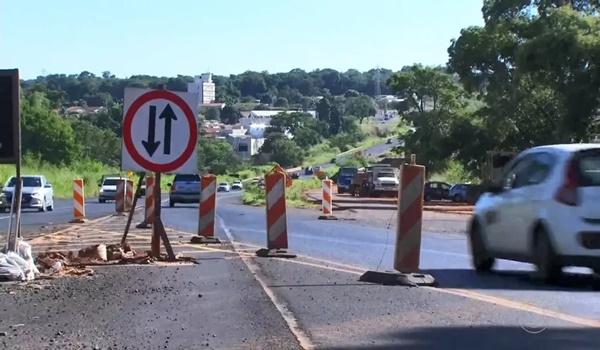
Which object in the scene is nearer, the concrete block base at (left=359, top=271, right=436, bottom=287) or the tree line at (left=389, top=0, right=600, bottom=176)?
the concrete block base at (left=359, top=271, right=436, bottom=287)

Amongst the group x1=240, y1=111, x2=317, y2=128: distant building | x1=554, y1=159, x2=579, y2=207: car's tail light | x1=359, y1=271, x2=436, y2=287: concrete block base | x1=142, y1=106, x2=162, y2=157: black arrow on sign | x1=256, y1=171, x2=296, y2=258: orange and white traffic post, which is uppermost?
x1=240, y1=111, x2=317, y2=128: distant building

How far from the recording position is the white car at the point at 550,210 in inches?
462

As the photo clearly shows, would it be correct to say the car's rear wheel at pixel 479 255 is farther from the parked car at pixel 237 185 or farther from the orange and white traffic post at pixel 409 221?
the parked car at pixel 237 185

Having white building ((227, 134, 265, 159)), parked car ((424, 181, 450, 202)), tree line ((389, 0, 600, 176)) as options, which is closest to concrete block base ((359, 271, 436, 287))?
tree line ((389, 0, 600, 176))

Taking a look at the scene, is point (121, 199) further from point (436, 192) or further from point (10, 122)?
point (436, 192)

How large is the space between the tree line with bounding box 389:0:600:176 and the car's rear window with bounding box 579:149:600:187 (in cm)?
2280

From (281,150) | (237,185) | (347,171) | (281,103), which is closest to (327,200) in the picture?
(347,171)

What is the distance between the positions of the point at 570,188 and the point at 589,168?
0.37m

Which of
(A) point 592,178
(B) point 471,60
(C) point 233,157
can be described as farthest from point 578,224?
(C) point 233,157

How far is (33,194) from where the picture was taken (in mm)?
37875

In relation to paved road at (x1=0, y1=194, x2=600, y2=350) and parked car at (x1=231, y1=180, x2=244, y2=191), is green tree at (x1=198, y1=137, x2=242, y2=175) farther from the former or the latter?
paved road at (x1=0, y1=194, x2=600, y2=350)

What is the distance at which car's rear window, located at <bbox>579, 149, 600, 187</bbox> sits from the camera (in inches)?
468

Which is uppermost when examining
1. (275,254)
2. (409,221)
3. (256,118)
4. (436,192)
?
(256,118)

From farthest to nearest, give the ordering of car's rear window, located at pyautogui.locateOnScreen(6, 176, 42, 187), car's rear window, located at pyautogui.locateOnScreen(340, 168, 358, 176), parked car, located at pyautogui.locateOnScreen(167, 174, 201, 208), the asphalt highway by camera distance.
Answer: the asphalt highway, car's rear window, located at pyautogui.locateOnScreen(340, 168, 358, 176), parked car, located at pyautogui.locateOnScreen(167, 174, 201, 208), car's rear window, located at pyautogui.locateOnScreen(6, 176, 42, 187)
